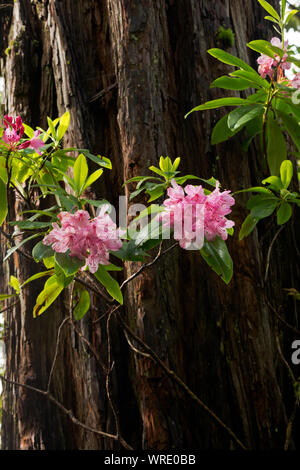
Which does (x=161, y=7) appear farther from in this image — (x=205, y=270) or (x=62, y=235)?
(x=62, y=235)

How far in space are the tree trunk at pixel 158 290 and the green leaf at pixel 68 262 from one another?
477 millimetres

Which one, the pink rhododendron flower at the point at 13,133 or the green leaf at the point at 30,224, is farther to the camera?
Answer: the pink rhododendron flower at the point at 13,133

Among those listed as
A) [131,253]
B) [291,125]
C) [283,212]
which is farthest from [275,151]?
[131,253]

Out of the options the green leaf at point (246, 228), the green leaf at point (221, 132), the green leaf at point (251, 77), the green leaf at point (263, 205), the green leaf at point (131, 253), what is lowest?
the green leaf at point (131, 253)

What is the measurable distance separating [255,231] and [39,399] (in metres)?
1.07

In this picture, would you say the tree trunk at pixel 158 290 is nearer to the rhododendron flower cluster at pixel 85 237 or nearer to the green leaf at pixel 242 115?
the green leaf at pixel 242 115

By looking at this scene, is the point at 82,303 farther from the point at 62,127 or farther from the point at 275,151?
the point at 275,151

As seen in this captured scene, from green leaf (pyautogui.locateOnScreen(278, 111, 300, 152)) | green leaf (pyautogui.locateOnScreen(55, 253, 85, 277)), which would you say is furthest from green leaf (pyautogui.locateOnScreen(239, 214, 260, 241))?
green leaf (pyautogui.locateOnScreen(55, 253, 85, 277))

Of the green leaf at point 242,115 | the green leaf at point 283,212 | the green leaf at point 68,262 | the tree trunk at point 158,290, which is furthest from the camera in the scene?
the tree trunk at point 158,290

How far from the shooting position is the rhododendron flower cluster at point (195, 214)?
0.99m

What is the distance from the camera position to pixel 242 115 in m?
1.24

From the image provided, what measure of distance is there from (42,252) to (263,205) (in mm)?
663

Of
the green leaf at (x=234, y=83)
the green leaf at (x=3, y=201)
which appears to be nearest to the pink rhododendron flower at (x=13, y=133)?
the green leaf at (x=3, y=201)
